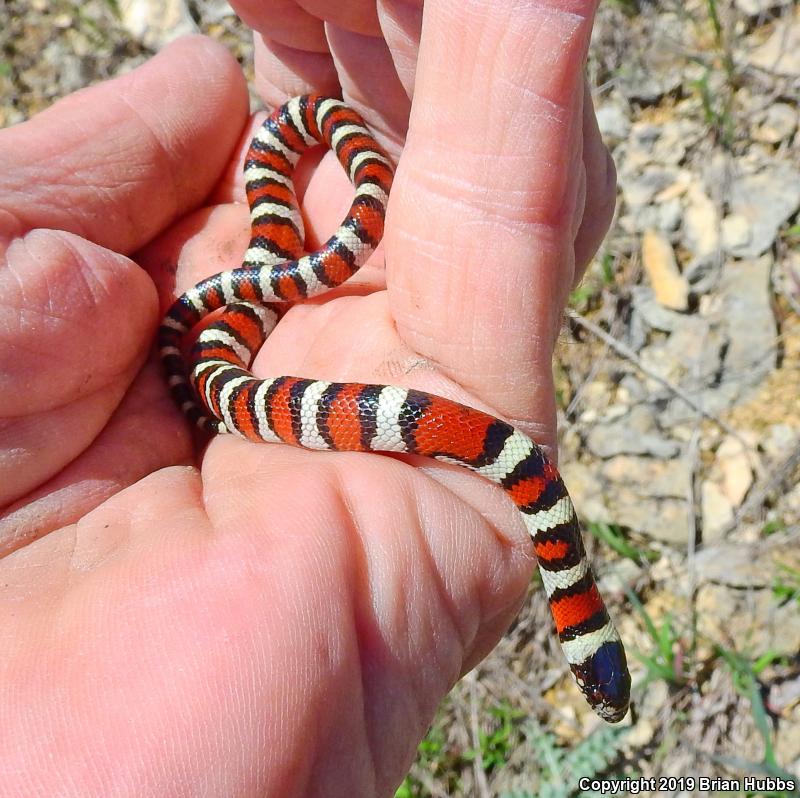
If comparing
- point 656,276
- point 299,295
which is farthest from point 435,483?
point 656,276

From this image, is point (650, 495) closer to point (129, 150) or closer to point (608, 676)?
point (608, 676)

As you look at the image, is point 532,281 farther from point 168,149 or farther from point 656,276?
point 656,276

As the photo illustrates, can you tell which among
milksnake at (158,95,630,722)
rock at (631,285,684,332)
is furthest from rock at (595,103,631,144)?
milksnake at (158,95,630,722)

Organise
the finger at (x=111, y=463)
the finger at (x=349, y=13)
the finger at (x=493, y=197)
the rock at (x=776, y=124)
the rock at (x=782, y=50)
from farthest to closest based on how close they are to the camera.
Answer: the rock at (x=782, y=50)
the rock at (x=776, y=124)
the finger at (x=349, y=13)
the finger at (x=111, y=463)
the finger at (x=493, y=197)

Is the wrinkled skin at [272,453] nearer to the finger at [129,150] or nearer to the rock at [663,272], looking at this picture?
the finger at [129,150]

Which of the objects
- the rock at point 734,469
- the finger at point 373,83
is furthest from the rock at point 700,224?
the finger at point 373,83

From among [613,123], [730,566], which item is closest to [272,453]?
[730,566]
